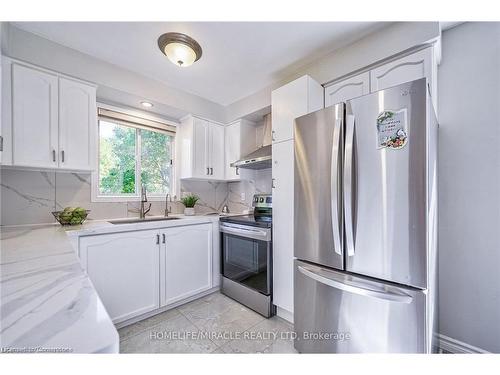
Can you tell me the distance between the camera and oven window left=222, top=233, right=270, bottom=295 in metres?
1.98

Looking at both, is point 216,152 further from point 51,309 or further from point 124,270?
point 51,309

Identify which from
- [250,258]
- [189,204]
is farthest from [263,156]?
[189,204]

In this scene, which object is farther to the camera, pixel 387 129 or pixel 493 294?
pixel 493 294

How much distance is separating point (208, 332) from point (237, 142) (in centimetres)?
212

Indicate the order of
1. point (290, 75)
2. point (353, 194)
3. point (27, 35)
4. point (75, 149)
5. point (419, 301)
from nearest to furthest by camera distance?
point (419, 301), point (353, 194), point (27, 35), point (75, 149), point (290, 75)

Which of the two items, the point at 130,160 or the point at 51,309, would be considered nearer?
the point at 51,309

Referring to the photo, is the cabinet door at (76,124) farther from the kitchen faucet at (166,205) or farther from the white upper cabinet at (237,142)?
the white upper cabinet at (237,142)

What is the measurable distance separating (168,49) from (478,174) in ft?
8.05

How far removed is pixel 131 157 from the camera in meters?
2.51

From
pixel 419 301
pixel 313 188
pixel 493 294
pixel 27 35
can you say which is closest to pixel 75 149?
pixel 27 35

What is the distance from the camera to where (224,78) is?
2244mm

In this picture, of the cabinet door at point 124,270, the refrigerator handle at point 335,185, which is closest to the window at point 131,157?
the cabinet door at point 124,270

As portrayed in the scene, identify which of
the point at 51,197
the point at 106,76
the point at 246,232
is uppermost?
the point at 106,76
